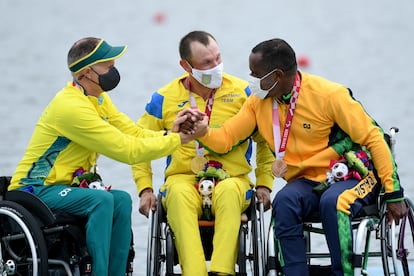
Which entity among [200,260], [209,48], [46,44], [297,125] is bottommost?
[200,260]

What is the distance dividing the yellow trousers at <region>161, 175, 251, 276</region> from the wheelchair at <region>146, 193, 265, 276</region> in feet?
0.15

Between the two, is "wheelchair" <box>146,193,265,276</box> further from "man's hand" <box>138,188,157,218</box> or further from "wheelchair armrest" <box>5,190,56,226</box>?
"wheelchair armrest" <box>5,190,56,226</box>

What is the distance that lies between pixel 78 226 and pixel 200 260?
0.69 metres

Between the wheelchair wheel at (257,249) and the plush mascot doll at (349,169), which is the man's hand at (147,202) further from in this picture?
the plush mascot doll at (349,169)

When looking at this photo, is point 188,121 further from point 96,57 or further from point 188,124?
point 96,57

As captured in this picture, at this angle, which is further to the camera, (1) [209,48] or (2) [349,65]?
(2) [349,65]

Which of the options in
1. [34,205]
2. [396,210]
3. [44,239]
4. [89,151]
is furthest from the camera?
[89,151]

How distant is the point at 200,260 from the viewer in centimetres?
626

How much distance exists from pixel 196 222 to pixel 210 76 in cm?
90

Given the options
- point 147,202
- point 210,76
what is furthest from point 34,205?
point 210,76

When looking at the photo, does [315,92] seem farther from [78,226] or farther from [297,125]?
[78,226]

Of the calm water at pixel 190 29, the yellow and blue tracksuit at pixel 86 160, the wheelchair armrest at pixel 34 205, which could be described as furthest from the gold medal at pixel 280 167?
the calm water at pixel 190 29

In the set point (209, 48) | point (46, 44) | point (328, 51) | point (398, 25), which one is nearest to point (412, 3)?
point (398, 25)

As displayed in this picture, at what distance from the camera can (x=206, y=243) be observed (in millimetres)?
6574
